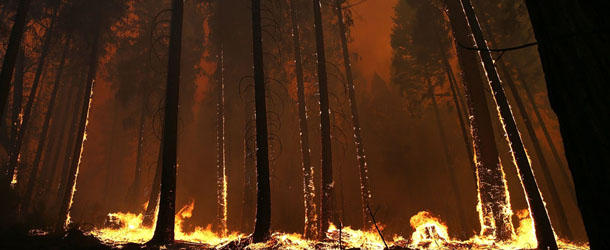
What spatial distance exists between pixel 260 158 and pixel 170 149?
2.42 metres

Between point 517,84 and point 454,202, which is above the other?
point 517,84

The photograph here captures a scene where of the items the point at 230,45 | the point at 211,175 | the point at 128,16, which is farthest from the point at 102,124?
the point at 230,45

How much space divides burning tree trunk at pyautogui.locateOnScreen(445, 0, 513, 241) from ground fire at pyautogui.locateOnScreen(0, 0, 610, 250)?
0.04 m

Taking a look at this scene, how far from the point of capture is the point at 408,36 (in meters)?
20.1

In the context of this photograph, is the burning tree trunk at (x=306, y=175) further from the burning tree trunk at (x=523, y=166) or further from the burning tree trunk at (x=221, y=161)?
the burning tree trunk at (x=523, y=166)

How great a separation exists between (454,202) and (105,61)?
2613 centimetres

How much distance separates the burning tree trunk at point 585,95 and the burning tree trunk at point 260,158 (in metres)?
7.07

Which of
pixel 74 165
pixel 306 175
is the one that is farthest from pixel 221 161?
pixel 74 165

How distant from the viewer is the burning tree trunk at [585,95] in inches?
54.6

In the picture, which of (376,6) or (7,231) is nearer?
(7,231)

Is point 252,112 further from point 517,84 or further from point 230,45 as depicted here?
point 517,84

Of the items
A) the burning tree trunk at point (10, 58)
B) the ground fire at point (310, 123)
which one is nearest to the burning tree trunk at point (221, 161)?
the ground fire at point (310, 123)

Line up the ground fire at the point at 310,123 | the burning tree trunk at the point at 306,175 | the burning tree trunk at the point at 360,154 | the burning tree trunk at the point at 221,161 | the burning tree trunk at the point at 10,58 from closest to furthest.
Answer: the ground fire at the point at 310,123 < the burning tree trunk at the point at 10,58 < the burning tree trunk at the point at 306,175 < the burning tree trunk at the point at 360,154 < the burning tree trunk at the point at 221,161

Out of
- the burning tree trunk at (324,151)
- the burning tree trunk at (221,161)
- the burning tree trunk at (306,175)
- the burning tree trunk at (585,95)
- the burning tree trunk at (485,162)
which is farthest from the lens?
the burning tree trunk at (221,161)
